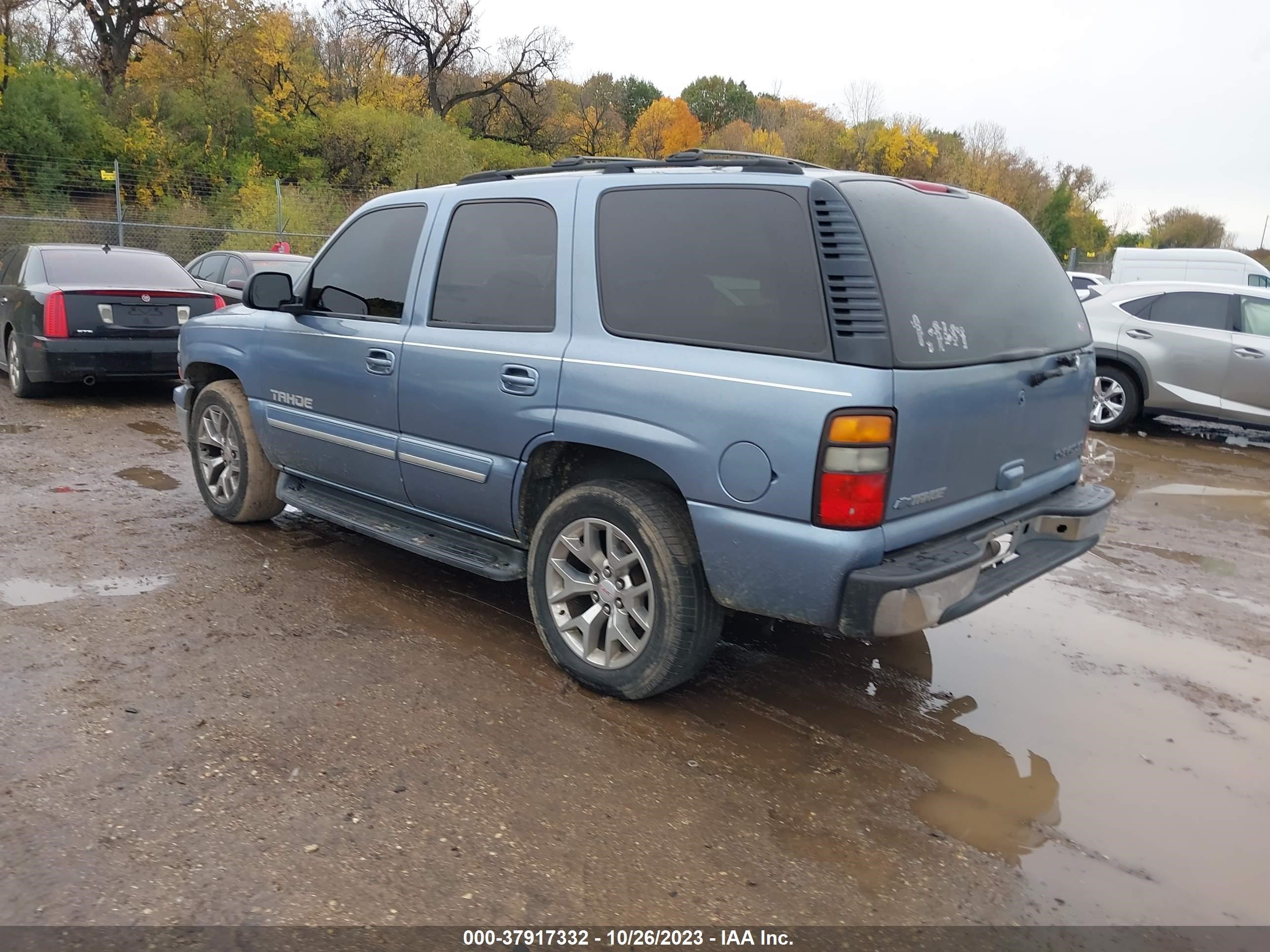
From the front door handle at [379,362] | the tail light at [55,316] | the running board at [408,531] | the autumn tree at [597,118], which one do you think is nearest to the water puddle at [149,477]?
the running board at [408,531]

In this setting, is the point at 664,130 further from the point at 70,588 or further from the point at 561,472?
the point at 561,472

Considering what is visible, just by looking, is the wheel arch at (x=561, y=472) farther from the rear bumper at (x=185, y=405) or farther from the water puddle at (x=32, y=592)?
the rear bumper at (x=185, y=405)

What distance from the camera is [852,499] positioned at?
296 centimetres

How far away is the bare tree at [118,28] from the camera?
3319 cm

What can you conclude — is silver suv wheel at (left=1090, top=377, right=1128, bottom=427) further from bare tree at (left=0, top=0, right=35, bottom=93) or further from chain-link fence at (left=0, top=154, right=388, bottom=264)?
bare tree at (left=0, top=0, right=35, bottom=93)

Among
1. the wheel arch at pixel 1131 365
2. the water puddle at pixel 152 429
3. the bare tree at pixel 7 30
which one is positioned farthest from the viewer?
the bare tree at pixel 7 30

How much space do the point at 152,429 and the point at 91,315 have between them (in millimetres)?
1348

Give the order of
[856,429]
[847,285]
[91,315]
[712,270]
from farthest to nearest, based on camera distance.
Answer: [91,315] → [712,270] → [847,285] → [856,429]

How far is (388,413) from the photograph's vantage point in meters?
4.38

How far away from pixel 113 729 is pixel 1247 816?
383cm

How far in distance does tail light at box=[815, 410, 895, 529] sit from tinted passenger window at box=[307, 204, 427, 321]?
7.70 ft

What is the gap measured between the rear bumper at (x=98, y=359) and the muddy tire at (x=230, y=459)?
3.90 meters

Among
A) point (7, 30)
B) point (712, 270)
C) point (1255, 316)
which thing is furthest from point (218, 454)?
point (7, 30)

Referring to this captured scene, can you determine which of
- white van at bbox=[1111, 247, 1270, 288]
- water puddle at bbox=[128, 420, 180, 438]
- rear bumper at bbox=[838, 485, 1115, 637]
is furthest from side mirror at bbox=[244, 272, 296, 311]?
white van at bbox=[1111, 247, 1270, 288]
